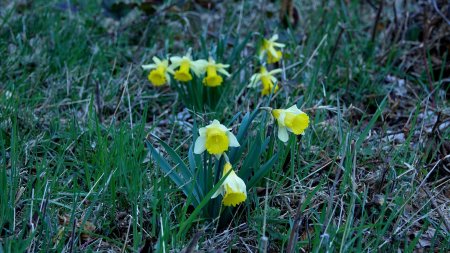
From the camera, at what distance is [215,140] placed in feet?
5.91

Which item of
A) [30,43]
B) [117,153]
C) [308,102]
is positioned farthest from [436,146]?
[30,43]

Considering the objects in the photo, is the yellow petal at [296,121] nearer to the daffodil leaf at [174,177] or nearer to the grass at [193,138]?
the grass at [193,138]

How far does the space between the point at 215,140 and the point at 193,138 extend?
0.69ft

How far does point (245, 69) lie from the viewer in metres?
3.24

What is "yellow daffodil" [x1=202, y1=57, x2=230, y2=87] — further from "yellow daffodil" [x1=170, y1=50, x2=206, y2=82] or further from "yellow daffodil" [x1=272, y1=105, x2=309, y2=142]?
"yellow daffodil" [x1=272, y1=105, x2=309, y2=142]

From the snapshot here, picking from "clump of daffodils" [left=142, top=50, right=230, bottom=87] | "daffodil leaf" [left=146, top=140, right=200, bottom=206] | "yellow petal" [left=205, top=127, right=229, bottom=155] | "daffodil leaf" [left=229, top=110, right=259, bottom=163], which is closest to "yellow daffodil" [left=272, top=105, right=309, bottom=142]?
"daffodil leaf" [left=229, top=110, right=259, bottom=163]

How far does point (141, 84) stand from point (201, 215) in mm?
1420

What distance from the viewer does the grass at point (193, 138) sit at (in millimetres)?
1857

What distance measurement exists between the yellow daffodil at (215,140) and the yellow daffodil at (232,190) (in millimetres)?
73

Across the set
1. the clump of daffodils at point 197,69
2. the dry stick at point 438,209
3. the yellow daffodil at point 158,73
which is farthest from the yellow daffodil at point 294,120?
the yellow daffodil at point 158,73

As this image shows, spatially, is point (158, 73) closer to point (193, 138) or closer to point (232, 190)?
point (193, 138)

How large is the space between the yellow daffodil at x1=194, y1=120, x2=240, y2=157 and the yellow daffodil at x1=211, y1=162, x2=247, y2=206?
0.07 metres

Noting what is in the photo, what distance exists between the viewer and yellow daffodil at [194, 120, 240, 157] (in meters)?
1.79

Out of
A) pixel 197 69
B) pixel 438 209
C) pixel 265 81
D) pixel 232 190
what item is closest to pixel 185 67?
pixel 197 69
